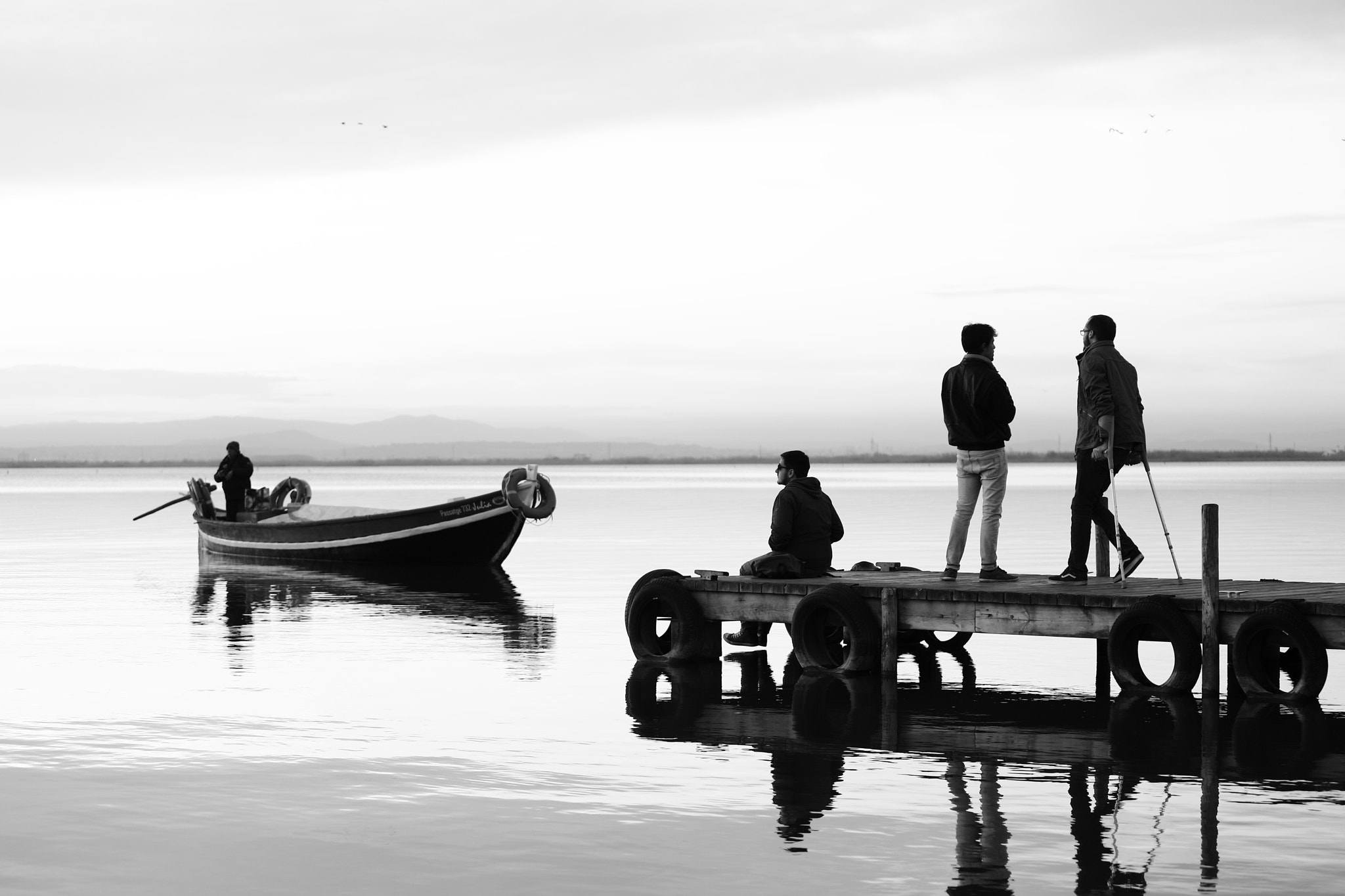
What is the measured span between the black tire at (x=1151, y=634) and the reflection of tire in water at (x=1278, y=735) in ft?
1.80

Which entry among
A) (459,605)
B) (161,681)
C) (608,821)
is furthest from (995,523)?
(459,605)

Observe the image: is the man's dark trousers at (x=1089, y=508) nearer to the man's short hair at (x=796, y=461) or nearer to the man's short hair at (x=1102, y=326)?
the man's short hair at (x=1102, y=326)

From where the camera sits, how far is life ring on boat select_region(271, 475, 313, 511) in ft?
119

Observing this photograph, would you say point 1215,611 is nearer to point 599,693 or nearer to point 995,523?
point 995,523

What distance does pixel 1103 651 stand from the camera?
52.6ft

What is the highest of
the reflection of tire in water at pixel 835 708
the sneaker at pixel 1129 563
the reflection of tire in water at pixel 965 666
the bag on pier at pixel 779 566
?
the sneaker at pixel 1129 563

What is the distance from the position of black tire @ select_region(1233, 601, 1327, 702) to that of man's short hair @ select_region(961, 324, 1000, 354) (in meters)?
3.23

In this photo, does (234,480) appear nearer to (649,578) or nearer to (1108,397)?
(649,578)

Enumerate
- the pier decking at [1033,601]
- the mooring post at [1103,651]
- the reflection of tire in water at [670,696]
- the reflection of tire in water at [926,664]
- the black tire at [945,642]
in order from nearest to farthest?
the reflection of tire in water at [670,696] → the pier decking at [1033,601] → the mooring post at [1103,651] → the reflection of tire in water at [926,664] → the black tire at [945,642]

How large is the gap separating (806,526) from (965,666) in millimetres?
2494

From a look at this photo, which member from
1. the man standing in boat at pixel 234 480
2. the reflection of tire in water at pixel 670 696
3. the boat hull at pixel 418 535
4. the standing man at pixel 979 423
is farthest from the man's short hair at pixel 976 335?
the man standing in boat at pixel 234 480

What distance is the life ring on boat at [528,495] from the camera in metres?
30.1

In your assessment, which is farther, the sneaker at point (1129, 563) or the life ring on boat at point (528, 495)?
the life ring on boat at point (528, 495)

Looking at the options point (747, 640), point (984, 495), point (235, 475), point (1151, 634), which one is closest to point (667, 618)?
point (747, 640)
